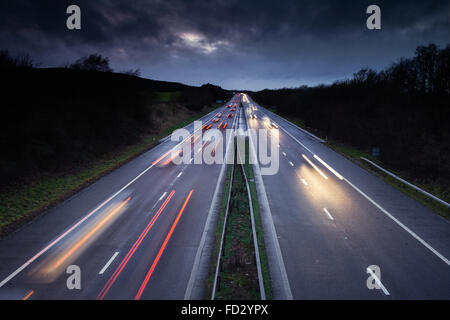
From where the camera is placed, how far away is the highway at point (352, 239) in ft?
26.2

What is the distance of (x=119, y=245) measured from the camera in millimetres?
10320

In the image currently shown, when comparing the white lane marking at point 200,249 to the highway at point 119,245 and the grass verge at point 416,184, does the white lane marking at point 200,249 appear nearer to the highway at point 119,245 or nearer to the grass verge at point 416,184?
the highway at point 119,245

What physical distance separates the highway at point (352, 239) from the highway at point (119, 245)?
3.45 m

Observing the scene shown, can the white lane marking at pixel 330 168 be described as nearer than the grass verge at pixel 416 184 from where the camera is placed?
No

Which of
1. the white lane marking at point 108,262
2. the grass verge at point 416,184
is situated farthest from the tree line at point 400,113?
the white lane marking at point 108,262

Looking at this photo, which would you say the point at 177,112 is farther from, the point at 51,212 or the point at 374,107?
the point at 51,212

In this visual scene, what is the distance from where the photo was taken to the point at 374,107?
44062mm

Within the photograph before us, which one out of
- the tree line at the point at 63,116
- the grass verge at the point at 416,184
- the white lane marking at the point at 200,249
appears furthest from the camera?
the tree line at the point at 63,116

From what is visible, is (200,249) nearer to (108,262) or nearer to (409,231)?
(108,262)

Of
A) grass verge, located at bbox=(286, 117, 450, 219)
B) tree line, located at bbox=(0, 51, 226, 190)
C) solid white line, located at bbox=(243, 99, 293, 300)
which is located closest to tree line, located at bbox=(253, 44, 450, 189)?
grass verge, located at bbox=(286, 117, 450, 219)

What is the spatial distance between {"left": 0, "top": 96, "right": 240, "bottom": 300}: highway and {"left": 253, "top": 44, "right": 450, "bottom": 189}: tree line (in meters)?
18.4

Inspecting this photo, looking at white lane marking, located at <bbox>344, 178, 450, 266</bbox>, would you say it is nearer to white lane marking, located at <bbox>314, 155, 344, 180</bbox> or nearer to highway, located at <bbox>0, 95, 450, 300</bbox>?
highway, located at <bbox>0, 95, 450, 300</bbox>

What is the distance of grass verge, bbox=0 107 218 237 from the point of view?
12.2 m

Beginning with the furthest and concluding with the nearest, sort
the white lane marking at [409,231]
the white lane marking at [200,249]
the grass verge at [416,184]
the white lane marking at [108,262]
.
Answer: the grass verge at [416,184], the white lane marking at [409,231], the white lane marking at [108,262], the white lane marking at [200,249]
